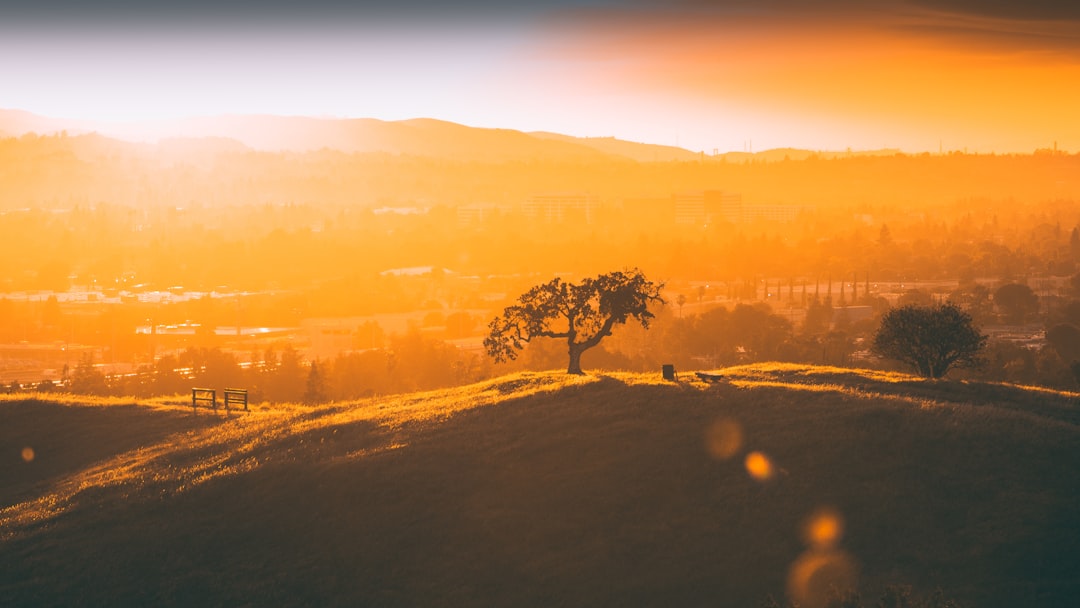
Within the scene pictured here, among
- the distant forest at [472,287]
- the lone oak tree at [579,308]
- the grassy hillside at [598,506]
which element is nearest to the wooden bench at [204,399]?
the grassy hillside at [598,506]

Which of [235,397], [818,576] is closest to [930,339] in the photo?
[818,576]

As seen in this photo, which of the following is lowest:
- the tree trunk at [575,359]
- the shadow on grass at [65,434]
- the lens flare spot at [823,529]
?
the shadow on grass at [65,434]

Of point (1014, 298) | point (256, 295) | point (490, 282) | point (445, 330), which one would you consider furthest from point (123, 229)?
point (1014, 298)

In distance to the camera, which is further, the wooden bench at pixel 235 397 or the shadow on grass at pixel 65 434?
the wooden bench at pixel 235 397

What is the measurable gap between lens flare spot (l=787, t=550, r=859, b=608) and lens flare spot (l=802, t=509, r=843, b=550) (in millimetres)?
437

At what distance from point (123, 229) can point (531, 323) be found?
17126 cm

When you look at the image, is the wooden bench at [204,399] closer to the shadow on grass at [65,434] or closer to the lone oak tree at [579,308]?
the shadow on grass at [65,434]

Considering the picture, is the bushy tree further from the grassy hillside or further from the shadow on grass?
the shadow on grass

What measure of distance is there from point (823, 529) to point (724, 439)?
559 cm

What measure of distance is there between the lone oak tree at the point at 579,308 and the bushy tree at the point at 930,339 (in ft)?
29.8

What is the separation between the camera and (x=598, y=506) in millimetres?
28219

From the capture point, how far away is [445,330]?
4427 inches

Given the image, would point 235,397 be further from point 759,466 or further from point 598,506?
point 759,466

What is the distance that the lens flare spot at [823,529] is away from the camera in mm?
25250
